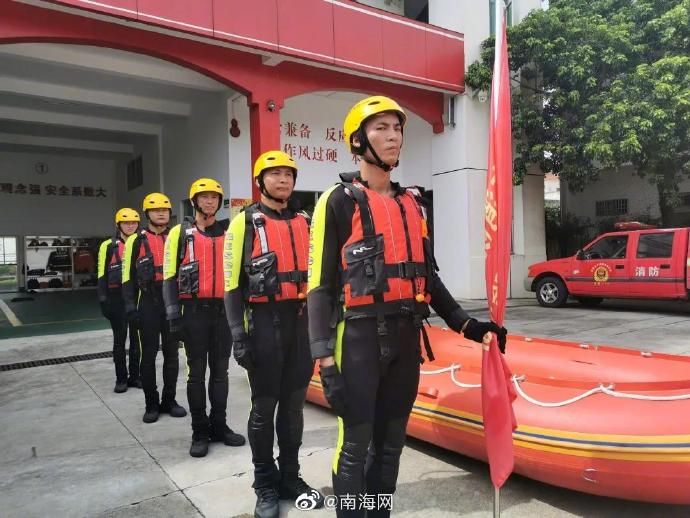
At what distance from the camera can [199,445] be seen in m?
3.82

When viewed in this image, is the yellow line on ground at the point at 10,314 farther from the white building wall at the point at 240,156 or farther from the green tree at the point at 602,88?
the green tree at the point at 602,88

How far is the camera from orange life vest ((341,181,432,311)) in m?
2.13

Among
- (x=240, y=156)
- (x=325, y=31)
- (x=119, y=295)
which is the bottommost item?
(x=119, y=295)

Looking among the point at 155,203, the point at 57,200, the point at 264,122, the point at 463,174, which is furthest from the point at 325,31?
the point at 57,200

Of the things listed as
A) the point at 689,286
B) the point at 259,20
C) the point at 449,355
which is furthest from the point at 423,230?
the point at 689,286

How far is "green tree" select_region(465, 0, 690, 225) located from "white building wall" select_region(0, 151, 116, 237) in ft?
51.7

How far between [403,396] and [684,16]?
13485mm

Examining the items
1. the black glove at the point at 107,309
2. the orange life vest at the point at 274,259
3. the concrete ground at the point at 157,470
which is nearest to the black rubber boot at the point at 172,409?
the concrete ground at the point at 157,470

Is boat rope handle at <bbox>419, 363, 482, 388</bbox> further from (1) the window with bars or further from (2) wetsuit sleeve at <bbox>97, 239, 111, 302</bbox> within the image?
(1) the window with bars

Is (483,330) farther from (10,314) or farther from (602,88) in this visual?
(10,314)

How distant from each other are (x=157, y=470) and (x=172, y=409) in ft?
4.21

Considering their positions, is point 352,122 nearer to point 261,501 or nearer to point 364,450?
point 364,450

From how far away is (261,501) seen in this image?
2.87 metres

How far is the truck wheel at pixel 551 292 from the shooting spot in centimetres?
1209
